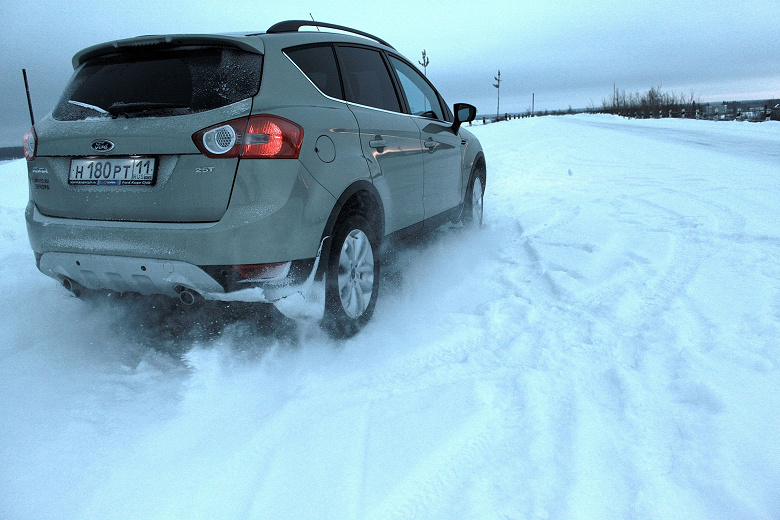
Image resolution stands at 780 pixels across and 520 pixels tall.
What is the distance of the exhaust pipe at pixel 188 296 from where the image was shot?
2.64 meters

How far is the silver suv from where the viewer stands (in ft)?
8.35

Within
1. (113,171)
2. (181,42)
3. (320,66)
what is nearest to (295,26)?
(320,66)

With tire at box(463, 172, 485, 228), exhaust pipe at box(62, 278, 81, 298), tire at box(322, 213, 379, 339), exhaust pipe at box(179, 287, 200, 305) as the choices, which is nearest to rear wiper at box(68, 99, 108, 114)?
exhaust pipe at box(62, 278, 81, 298)

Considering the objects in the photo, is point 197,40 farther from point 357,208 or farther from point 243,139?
point 357,208

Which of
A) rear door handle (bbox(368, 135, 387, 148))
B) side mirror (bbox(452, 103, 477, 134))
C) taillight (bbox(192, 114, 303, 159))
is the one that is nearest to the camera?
taillight (bbox(192, 114, 303, 159))

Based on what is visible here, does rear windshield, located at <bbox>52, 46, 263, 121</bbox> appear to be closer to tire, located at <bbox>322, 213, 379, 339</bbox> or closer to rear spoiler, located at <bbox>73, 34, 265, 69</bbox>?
rear spoiler, located at <bbox>73, 34, 265, 69</bbox>

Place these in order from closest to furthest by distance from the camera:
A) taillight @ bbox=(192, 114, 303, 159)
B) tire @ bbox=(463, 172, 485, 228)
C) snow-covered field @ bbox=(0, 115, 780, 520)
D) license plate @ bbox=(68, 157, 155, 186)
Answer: snow-covered field @ bbox=(0, 115, 780, 520) < taillight @ bbox=(192, 114, 303, 159) < license plate @ bbox=(68, 157, 155, 186) < tire @ bbox=(463, 172, 485, 228)

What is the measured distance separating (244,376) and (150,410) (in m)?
0.48

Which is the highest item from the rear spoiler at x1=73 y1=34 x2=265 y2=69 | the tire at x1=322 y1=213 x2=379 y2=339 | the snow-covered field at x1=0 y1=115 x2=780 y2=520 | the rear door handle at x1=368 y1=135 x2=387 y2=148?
the rear spoiler at x1=73 y1=34 x2=265 y2=69

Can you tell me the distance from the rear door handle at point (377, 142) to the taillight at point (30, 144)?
1.85 meters

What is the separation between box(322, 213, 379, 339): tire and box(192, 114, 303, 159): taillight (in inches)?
26.2

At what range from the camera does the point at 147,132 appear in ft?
8.53

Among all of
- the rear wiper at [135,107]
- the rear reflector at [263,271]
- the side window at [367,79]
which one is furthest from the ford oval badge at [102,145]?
the side window at [367,79]

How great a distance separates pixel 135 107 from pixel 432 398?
2.01 metres
